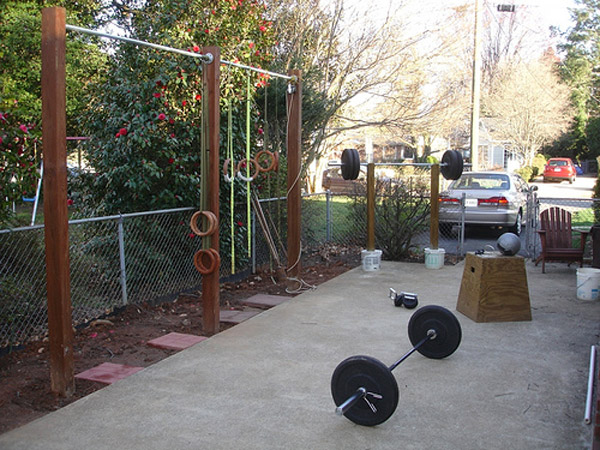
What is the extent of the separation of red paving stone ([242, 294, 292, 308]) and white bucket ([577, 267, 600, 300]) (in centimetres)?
375

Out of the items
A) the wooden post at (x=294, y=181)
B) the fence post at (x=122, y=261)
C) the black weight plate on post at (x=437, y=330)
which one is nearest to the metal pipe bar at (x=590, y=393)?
the black weight plate on post at (x=437, y=330)

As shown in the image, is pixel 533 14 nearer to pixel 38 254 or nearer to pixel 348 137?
pixel 348 137

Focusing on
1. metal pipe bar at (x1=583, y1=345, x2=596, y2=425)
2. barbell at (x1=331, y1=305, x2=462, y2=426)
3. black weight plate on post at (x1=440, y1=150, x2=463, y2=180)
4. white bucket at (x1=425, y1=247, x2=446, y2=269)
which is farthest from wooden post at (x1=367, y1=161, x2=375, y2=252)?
barbell at (x1=331, y1=305, x2=462, y2=426)

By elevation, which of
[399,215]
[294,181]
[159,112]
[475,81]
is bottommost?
[399,215]

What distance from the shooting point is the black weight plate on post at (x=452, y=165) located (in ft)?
30.5

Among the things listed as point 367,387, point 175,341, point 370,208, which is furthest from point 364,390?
point 370,208

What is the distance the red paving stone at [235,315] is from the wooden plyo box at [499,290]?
2.51 m

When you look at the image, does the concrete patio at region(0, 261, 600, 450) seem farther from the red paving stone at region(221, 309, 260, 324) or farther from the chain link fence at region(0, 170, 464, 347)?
the chain link fence at region(0, 170, 464, 347)

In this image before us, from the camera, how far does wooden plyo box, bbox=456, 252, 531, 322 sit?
20.6 feet

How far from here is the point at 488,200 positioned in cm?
1259

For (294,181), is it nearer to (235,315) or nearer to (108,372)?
(235,315)

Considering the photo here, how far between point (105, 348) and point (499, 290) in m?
4.13

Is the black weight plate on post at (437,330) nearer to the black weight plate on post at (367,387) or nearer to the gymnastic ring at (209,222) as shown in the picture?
the black weight plate on post at (367,387)

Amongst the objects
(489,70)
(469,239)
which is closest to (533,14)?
(489,70)
